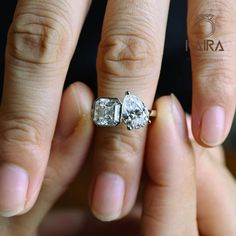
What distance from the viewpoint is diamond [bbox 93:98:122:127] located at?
0.77 metres

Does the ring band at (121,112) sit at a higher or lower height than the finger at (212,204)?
higher

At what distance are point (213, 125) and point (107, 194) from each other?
0.22 m

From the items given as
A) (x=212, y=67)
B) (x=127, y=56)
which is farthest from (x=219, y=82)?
(x=127, y=56)

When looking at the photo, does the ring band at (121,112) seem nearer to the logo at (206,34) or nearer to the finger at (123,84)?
the finger at (123,84)

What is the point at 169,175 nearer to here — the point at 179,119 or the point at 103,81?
the point at 179,119

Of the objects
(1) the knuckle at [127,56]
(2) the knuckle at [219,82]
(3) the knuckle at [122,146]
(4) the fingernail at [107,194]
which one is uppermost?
(1) the knuckle at [127,56]

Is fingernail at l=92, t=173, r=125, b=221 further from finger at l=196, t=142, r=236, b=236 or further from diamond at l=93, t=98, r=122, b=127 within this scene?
finger at l=196, t=142, r=236, b=236

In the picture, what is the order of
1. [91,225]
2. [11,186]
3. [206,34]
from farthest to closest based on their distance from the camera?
[91,225], [206,34], [11,186]

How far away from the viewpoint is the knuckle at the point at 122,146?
2.60 ft

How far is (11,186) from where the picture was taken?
741 millimetres

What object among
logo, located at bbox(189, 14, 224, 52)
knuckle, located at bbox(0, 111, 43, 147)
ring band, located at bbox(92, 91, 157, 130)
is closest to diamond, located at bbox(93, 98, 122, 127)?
ring band, located at bbox(92, 91, 157, 130)

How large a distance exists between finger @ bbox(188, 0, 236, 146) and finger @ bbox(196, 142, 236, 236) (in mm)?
160

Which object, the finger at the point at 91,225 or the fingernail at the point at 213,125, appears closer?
the fingernail at the point at 213,125

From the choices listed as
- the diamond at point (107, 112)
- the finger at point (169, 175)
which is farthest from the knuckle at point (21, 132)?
the finger at point (169, 175)
